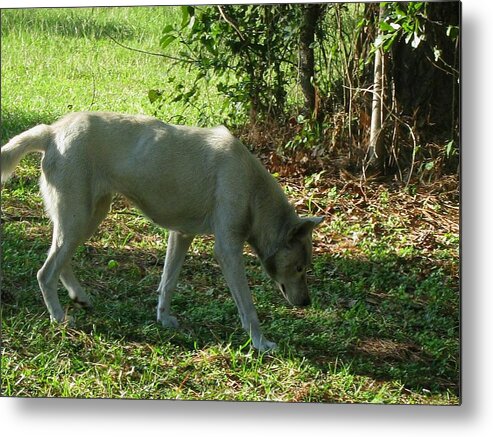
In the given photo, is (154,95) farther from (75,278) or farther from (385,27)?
(385,27)

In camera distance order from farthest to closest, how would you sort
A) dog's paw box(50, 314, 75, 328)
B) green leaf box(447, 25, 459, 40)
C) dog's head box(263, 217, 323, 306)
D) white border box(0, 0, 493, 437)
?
dog's head box(263, 217, 323, 306), dog's paw box(50, 314, 75, 328), green leaf box(447, 25, 459, 40), white border box(0, 0, 493, 437)

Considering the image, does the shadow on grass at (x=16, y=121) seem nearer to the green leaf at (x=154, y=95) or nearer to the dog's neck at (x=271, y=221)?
the green leaf at (x=154, y=95)

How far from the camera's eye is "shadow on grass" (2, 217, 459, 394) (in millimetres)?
5980

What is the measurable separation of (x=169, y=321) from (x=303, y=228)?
87 centimetres

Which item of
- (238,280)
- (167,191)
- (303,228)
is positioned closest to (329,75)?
(303,228)

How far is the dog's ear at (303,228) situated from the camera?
20.1ft

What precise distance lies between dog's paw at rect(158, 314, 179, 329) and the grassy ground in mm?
63

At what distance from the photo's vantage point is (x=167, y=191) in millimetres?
6281

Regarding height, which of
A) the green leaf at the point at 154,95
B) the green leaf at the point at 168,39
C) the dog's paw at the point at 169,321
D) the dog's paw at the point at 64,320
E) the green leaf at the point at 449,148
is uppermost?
the green leaf at the point at 168,39

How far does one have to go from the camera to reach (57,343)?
6.09 metres

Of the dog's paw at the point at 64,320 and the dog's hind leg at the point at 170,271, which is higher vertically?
the dog's hind leg at the point at 170,271

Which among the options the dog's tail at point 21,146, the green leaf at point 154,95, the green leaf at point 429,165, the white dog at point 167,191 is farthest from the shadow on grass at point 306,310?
the green leaf at point 154,95

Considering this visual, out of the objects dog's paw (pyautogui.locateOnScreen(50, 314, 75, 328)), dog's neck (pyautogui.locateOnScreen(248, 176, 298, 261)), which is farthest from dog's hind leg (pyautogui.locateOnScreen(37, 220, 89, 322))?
dog's neck (pyautogui.locateOnScreen(248, 176, 298, 261))

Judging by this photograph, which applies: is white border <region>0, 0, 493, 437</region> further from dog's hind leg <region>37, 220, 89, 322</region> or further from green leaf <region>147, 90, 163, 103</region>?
green leaf <region>147, 90, 163, 103</region>
